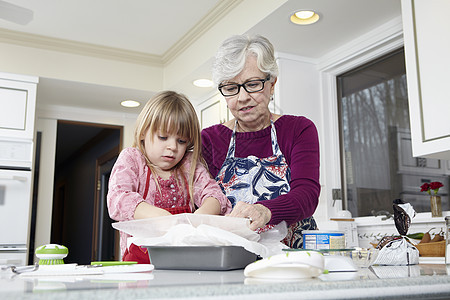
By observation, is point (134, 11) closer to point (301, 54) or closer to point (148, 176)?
point (301, 54)

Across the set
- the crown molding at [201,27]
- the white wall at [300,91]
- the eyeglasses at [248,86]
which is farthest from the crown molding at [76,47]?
the eyeglasses at [248,86]

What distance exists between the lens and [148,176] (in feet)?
4.12

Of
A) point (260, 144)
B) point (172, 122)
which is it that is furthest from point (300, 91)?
point (172, 122)

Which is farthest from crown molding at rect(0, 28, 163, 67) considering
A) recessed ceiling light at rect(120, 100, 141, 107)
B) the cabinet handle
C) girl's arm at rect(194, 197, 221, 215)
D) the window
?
girl's arm at rect(194, 197, 221, 215)

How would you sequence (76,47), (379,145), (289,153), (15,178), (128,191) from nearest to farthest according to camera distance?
(128,191) < (289,153) < (379,145) < (15,178) < (76,47)

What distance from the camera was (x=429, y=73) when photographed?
82.8 inches

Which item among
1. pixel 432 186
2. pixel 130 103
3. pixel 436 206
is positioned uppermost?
pixel 130 103

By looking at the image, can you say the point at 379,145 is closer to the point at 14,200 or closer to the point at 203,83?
the point at 203,83

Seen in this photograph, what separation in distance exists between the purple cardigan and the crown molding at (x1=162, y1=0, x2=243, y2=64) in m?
1.98

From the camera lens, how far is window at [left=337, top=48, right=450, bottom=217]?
111 inches

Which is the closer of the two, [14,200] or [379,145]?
[379,145]

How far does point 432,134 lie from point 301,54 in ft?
4.49

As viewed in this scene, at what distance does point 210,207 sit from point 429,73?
4.64 ft

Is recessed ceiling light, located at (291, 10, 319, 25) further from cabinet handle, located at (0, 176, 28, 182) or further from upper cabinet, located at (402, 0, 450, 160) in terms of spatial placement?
cabinet handle, located at (0, 176, 28, 182)
